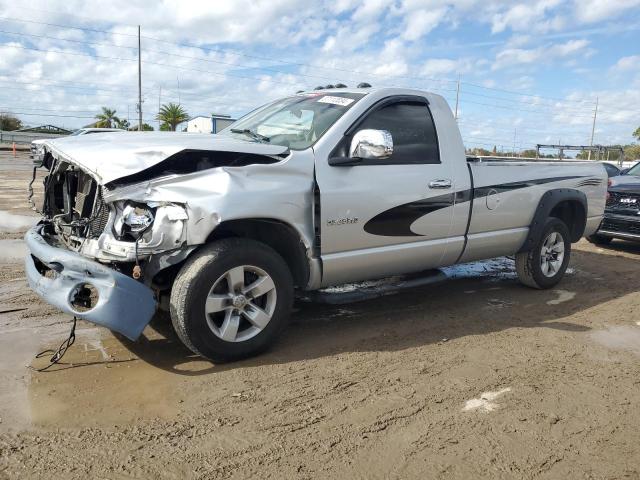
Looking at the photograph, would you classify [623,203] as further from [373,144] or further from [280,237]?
[280,237]

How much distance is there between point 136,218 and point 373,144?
176 cm

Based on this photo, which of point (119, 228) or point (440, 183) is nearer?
point (119, 228)

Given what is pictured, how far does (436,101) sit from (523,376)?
2.63m

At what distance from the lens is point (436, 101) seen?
5141 millimetres

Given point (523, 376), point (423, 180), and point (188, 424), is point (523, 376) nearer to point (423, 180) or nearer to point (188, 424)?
point (423, 180)

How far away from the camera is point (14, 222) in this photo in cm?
904

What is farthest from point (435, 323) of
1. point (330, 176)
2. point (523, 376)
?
point (330, 176)

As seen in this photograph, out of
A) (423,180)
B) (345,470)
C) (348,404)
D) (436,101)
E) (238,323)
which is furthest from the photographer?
(436,101)

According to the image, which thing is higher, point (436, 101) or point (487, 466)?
point (436, 101)

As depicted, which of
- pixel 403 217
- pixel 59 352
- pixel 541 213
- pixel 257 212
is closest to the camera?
pixel 257 212

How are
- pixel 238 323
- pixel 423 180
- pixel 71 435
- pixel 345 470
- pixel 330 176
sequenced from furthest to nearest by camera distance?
pixel 423 180 < pixel 330 176 < pixel 238 323 < pixel 71 435 < pixel 345 470

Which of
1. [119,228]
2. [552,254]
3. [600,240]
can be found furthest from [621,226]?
[119,228]

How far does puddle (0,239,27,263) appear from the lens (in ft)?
21.6

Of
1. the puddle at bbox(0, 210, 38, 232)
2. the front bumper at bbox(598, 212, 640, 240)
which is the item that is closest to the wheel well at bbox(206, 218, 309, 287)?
the puddle at bbox(0, 210, 38, 232)
